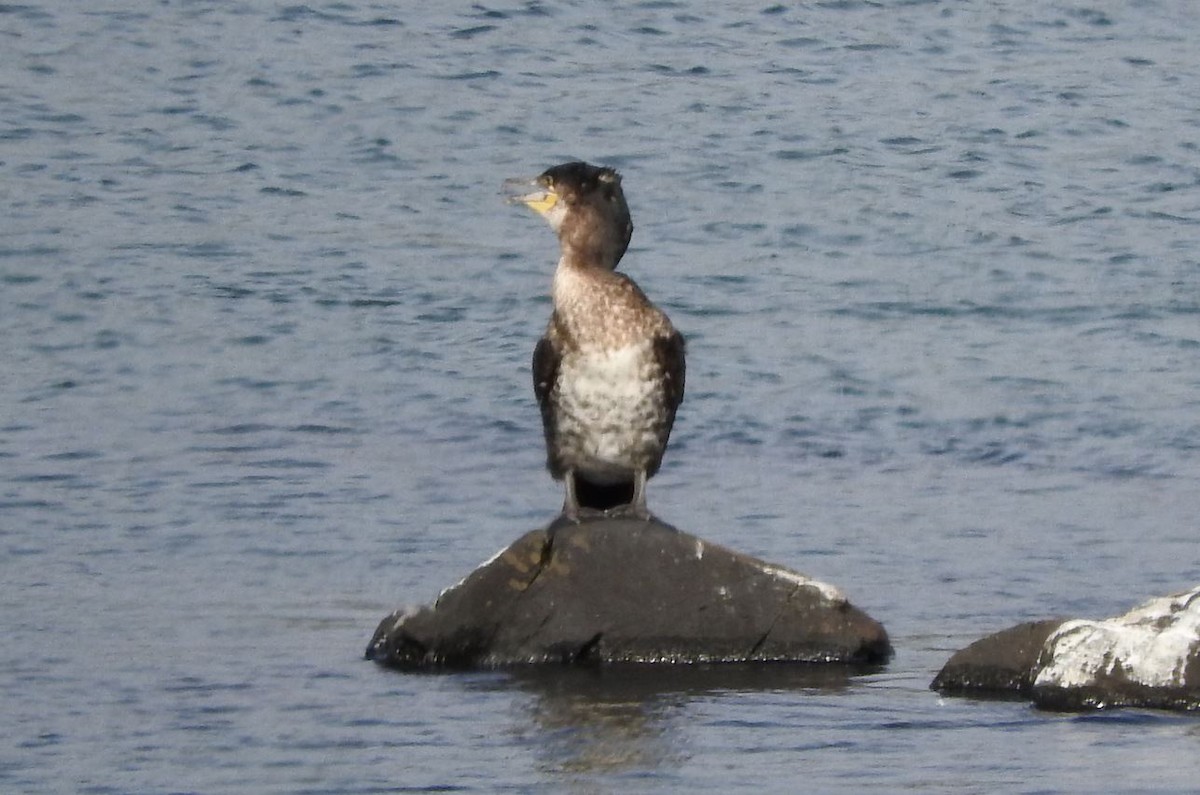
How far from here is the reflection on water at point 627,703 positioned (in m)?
7.56

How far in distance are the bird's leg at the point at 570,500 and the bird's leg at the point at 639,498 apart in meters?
0.19

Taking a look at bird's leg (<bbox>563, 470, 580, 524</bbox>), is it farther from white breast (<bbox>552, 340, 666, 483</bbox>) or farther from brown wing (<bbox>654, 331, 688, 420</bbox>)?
brown wing (<bbox>654, 331, 688, 420</bbox>)

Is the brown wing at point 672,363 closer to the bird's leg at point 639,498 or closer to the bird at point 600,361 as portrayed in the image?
the bird at point 600,361

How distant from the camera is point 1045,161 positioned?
2022cm

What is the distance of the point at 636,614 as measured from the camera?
8.59 meters

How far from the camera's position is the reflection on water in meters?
7.56

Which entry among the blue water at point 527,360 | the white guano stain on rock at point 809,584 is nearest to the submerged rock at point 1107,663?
the blue water at point 527,360

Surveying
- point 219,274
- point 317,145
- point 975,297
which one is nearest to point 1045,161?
point 975,297

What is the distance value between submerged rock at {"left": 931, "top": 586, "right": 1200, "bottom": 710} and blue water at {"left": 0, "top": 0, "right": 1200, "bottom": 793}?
0.35ft

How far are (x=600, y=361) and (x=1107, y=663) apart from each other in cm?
189

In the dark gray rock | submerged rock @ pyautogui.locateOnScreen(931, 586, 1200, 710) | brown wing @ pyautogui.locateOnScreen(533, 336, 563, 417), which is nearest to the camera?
submerged rock @ pyautogui.locateOnScreen(931, 586, 1200, 710)

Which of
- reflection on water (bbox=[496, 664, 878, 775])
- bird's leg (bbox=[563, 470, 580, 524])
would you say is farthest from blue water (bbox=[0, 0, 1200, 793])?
bird's leg (bbox=[563, 470, 580, 524])

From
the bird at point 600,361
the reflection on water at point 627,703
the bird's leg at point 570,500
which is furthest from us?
the bird's leg at point 570,500

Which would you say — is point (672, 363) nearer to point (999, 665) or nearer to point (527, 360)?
point (999, 665)
